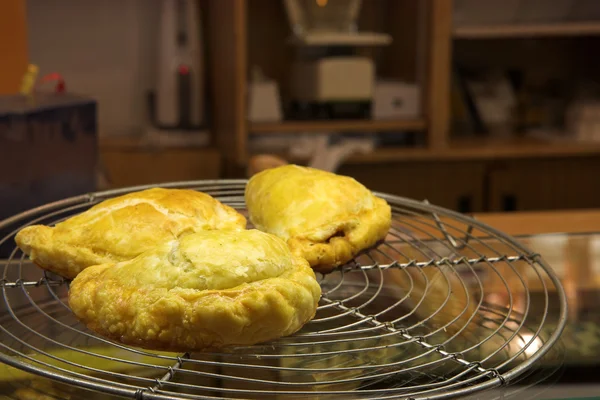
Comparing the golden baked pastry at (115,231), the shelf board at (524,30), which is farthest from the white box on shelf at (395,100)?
the golden baked pastry at (115,231)

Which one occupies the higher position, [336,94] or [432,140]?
[336,94]

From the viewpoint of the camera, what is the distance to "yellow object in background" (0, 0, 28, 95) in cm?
188

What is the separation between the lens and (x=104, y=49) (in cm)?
284

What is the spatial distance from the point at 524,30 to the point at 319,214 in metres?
2.09

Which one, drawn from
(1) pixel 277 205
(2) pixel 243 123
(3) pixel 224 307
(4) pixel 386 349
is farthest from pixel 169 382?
(2) pixel 243 123

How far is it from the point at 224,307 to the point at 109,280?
12 centimetres

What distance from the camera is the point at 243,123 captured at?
246 centimetres

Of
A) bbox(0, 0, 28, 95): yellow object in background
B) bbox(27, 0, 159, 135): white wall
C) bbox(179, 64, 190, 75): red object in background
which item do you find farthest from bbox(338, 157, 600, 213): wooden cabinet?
bbox(0, 0, 28, 95): yellow object in background

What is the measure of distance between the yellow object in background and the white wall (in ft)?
2.81

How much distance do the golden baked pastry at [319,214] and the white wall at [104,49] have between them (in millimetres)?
2048

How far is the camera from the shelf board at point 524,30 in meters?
2.60

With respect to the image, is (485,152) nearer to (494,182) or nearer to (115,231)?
(494,182)

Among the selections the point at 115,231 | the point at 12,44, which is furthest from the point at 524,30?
the point at 115,231

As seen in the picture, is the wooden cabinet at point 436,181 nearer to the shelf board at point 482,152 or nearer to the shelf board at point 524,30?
the shelf board at point 482,152
